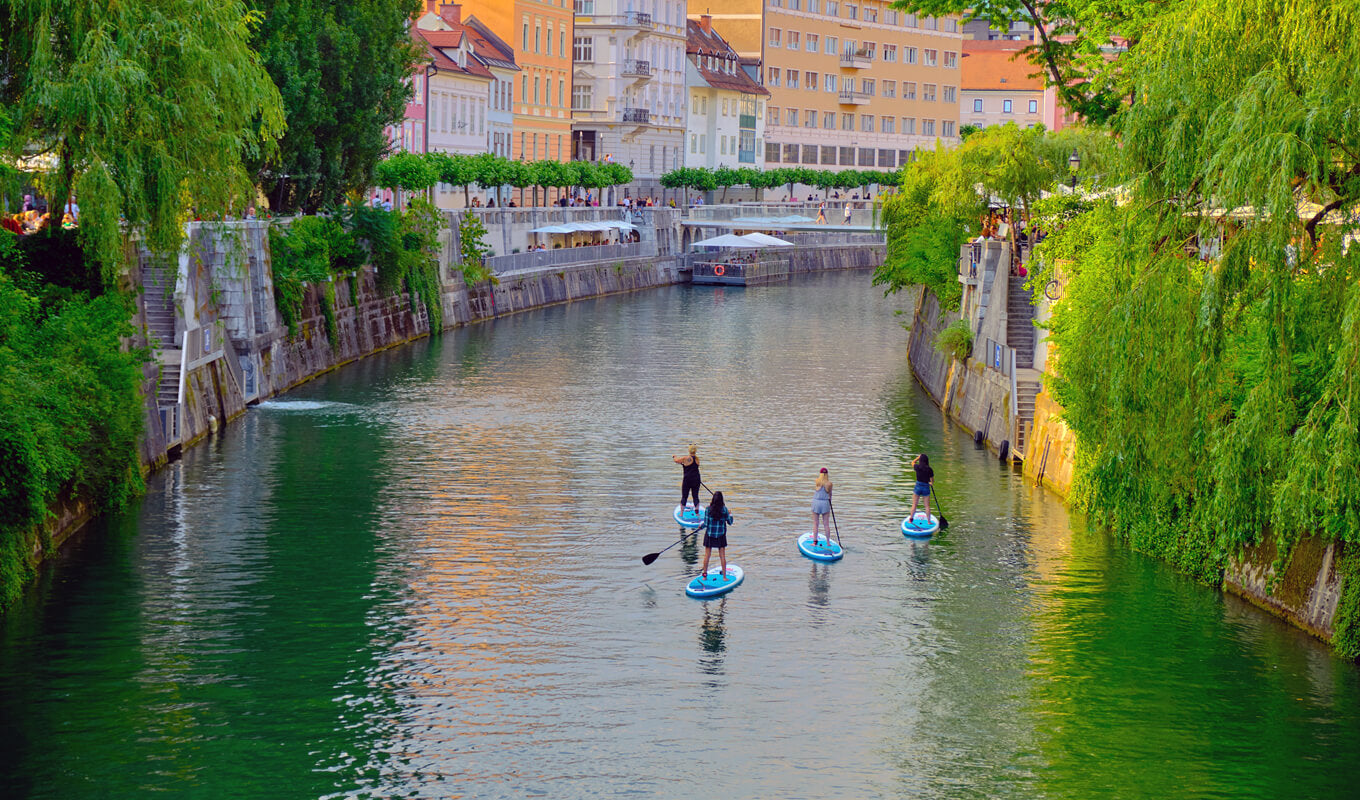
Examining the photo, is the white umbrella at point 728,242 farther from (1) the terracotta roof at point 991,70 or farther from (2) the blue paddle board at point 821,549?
(2) the blue paddle board at point 821,549

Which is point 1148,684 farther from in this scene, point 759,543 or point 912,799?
point 759,543

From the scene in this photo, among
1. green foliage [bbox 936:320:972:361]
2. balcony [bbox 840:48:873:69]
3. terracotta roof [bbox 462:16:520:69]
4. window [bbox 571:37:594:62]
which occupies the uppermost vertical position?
balcony [bbox 840:48:873:69]

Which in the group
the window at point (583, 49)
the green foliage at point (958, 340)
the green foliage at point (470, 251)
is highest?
the window at point (583, 49)

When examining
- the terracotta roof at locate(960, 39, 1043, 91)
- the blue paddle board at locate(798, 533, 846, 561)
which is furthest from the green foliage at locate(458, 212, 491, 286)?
the terracotta roof at locate(960, 39, 1043, 91)

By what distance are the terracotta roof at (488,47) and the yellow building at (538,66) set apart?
0.71 m

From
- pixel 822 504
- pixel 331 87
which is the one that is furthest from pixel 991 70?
pixel 822 504

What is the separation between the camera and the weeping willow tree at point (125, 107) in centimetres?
3488

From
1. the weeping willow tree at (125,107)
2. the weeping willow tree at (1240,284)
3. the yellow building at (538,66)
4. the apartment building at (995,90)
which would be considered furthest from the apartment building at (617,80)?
the weeping willow tree at (1240,284)

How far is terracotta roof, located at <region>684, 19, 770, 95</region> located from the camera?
141250mm

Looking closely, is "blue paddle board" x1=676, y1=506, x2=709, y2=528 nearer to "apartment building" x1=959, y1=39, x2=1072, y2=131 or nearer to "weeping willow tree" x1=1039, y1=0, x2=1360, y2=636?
"weeping willow tree" x1=1039, y1=0, x2=1360, y2=636

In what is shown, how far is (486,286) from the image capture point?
268 ft

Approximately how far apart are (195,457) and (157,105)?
919cm

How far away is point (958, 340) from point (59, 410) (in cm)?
2893

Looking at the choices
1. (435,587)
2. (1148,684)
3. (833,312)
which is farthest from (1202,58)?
(833,312)
